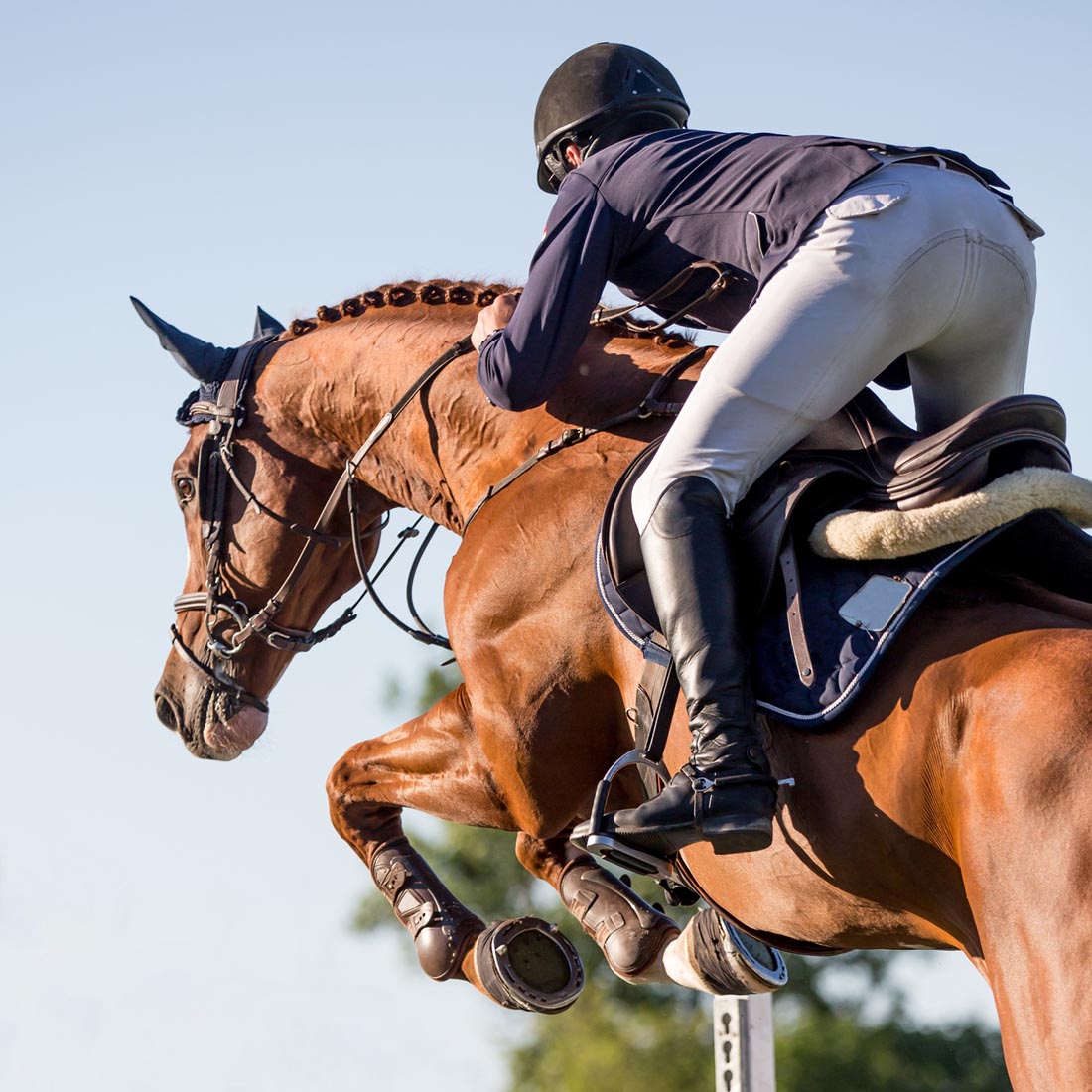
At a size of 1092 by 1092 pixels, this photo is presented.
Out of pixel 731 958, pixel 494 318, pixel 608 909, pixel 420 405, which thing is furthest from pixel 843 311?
pixel 608 909

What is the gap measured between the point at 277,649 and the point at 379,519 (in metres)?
0.76

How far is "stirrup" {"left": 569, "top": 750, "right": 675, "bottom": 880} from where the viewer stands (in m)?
4.72

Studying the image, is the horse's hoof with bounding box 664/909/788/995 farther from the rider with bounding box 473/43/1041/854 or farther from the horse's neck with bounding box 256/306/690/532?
the horse's neck with bounding box 256/306/690/532

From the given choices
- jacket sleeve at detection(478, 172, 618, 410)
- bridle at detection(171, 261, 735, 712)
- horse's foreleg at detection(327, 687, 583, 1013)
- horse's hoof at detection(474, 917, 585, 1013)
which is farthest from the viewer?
bridle at detection(171, 261, 735, 712)

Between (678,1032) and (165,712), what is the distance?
1741cm

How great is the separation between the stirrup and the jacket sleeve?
126 centimetres

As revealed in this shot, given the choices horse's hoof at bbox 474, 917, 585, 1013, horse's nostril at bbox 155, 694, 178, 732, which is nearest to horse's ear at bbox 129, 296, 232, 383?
horse's nostril at bbox 155, 694, 178, 732

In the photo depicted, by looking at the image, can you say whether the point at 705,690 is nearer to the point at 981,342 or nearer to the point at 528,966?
the point at 981,342

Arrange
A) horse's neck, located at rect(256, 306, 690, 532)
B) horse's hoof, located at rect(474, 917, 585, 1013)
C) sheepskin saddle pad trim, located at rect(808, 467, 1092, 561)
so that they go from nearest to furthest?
sheepskin saddle pad trim, located at rect(808, 467, 1092, 561), horse's neck, located at rect(256, 306, 690, 532), horse's hoof, located at rect(474, 917, 585, 1013)

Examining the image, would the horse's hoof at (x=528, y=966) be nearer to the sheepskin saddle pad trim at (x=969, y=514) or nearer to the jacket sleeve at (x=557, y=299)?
the jacket sleeve at (x=557, y=299)

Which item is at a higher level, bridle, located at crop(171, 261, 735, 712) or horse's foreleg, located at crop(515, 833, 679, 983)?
bridle, located at crop(171, 261, 735, 712)

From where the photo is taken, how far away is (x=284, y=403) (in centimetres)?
707

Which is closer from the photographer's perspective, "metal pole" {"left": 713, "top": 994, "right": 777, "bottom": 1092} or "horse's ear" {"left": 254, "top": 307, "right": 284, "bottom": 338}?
"horse's ear" {"left": 254, "top": 307, "right": 284, "bottom": 338}

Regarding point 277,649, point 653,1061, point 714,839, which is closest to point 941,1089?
point 653,1061
